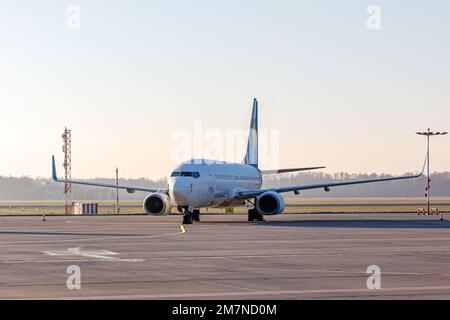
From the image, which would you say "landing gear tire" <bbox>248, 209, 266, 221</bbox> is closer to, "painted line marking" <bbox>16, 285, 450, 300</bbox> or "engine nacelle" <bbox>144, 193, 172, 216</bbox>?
"engine nacelle" <bbox>144, 193, 172, 216</bbox>

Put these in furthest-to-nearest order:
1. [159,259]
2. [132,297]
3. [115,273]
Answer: [159,259] → [115,273] → [132,297]

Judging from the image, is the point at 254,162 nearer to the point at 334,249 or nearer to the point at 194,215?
the point at 194,215

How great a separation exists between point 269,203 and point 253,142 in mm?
15255

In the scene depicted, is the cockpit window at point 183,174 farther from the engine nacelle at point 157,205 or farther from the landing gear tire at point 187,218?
the engine nacelle at point 157,205

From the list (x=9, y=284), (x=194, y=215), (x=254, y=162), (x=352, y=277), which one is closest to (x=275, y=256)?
Result: (x=352, y=277)

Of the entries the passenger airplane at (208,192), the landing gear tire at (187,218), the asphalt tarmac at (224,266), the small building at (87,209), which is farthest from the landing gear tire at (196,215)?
the small building at (87,209)

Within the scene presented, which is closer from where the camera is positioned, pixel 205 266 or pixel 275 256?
pixel 205 266

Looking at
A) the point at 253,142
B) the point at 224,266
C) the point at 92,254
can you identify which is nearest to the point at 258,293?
the point at 224,266

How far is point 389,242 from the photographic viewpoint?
3347 centimetres

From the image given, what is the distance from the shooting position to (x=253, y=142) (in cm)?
7162

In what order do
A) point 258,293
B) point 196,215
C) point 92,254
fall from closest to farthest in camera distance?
point 258,293 < point 92,254 < point 196,215

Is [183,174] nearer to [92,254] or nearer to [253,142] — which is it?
[253,142]

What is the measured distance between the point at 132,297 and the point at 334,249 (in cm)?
1413

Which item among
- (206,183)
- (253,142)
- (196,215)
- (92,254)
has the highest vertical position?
(253,142)
